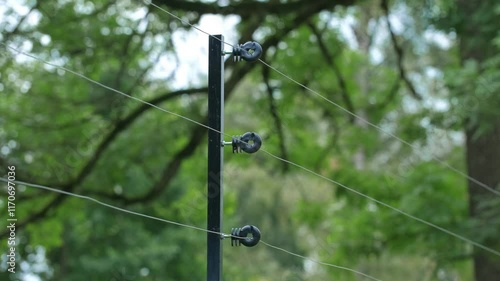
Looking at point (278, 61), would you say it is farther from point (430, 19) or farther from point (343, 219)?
point (343, 219)

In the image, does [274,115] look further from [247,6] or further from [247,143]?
[247,143]

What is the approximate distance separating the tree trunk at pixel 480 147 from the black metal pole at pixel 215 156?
17.2ft

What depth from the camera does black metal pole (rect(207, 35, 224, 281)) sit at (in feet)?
12.1

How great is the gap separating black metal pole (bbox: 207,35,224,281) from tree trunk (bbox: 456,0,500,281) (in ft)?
17.2

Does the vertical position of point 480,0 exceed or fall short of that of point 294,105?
it falls short

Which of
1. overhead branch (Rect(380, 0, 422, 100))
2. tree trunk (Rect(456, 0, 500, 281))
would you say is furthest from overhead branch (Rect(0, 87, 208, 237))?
tree trunk (Rect(456, 0, 500, 281))

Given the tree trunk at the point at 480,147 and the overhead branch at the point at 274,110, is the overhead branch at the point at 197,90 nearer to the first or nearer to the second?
the overhead branch at the point at 274,110

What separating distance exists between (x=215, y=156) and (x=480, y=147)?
7312mm

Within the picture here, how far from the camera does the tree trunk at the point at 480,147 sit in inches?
366

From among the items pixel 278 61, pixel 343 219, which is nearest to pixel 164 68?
pixel 278 61

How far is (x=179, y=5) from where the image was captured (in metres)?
8.72

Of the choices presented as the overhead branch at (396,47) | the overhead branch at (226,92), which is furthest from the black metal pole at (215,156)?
the overhead branch at (396,47)

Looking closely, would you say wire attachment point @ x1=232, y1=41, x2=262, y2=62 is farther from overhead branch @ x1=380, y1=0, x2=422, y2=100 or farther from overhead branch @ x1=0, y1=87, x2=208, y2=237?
overhead branch @ x1=380, y1=0, x2=422, y2=100

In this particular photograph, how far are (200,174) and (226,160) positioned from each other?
51 cm
